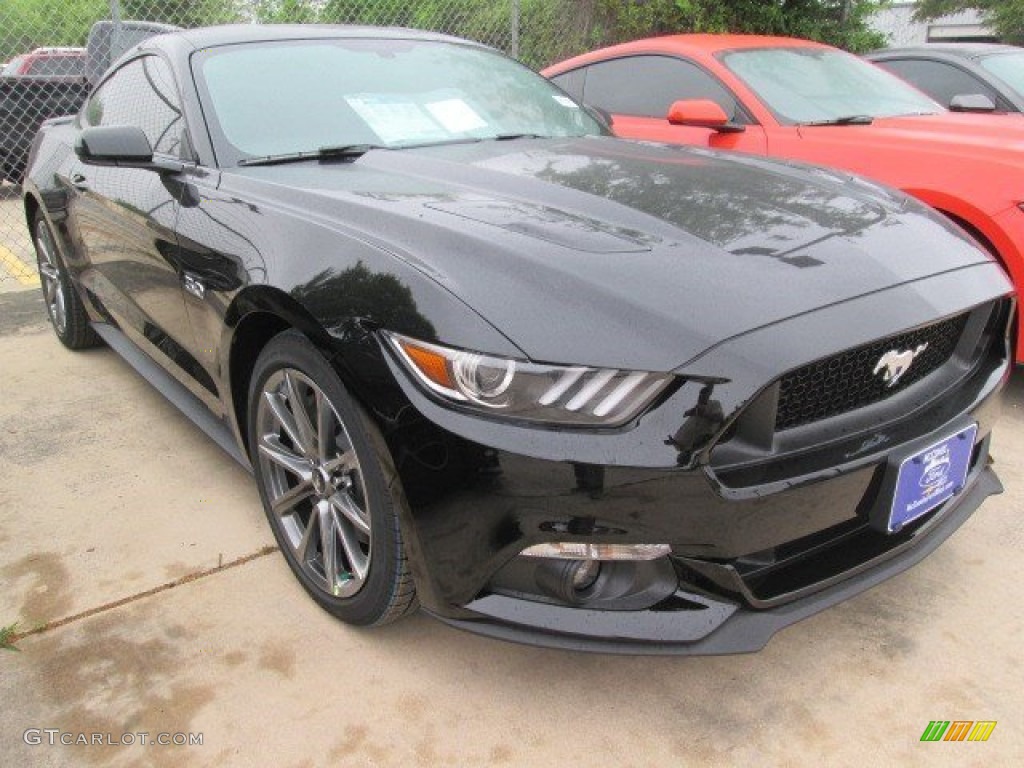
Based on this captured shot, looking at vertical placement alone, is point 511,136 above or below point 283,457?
above

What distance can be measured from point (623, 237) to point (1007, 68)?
556 centimetres

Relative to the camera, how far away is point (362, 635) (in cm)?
220

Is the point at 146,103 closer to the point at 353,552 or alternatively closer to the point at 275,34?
the point at 275,34

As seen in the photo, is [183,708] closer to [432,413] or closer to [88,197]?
[432,413]

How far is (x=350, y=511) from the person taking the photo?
2.05 m

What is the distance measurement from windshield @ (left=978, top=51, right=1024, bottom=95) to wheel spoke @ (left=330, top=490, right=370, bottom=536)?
5805mm

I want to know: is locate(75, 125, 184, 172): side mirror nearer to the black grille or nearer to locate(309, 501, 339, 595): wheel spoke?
locate(309, 501, 339, 595): wheel spoke

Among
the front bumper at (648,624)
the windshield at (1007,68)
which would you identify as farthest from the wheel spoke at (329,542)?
the windshield at (1007,68)

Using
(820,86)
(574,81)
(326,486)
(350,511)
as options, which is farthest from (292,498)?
(574,81)

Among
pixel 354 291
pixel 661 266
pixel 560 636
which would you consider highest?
pixel 661 266

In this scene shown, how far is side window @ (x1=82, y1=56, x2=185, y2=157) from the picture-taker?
9.26 ft

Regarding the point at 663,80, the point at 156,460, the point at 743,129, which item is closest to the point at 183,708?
the point at 156,460

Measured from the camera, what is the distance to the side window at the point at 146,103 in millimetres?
2822

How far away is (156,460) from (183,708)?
1427mm
